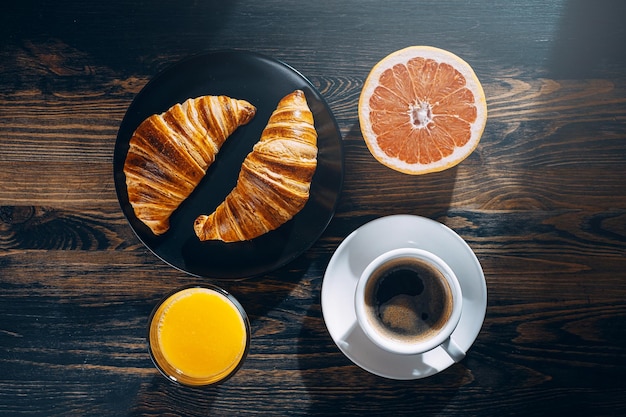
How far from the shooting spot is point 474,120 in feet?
4.40

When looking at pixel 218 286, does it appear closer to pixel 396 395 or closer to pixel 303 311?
pixel 303 311

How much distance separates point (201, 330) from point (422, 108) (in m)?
0.74

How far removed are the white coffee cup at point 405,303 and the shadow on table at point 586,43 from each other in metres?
0.62

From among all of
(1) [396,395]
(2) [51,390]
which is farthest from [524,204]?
(2) [51,390]

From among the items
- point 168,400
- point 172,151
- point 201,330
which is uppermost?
point 172,151

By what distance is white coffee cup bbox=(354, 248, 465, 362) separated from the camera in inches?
51.6

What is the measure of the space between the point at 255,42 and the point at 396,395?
3.18 feet

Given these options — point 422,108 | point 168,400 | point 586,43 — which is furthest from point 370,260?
point 586,43

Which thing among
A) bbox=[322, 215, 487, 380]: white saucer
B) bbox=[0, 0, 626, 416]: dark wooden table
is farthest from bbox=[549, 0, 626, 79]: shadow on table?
bbox=[322, 215, 487, 380]: white saucer

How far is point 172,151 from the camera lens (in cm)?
133

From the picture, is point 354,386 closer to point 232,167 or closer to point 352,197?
point 352,197

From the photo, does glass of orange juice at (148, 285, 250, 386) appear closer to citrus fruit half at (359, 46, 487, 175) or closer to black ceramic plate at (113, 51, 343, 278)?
black ceramic plate at (113, 51, 343, 278)

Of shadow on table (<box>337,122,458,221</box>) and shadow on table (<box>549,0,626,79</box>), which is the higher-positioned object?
shadow on table (<box>549,0,626,79</box>)

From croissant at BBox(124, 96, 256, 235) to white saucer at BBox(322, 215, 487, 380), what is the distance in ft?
1.28
